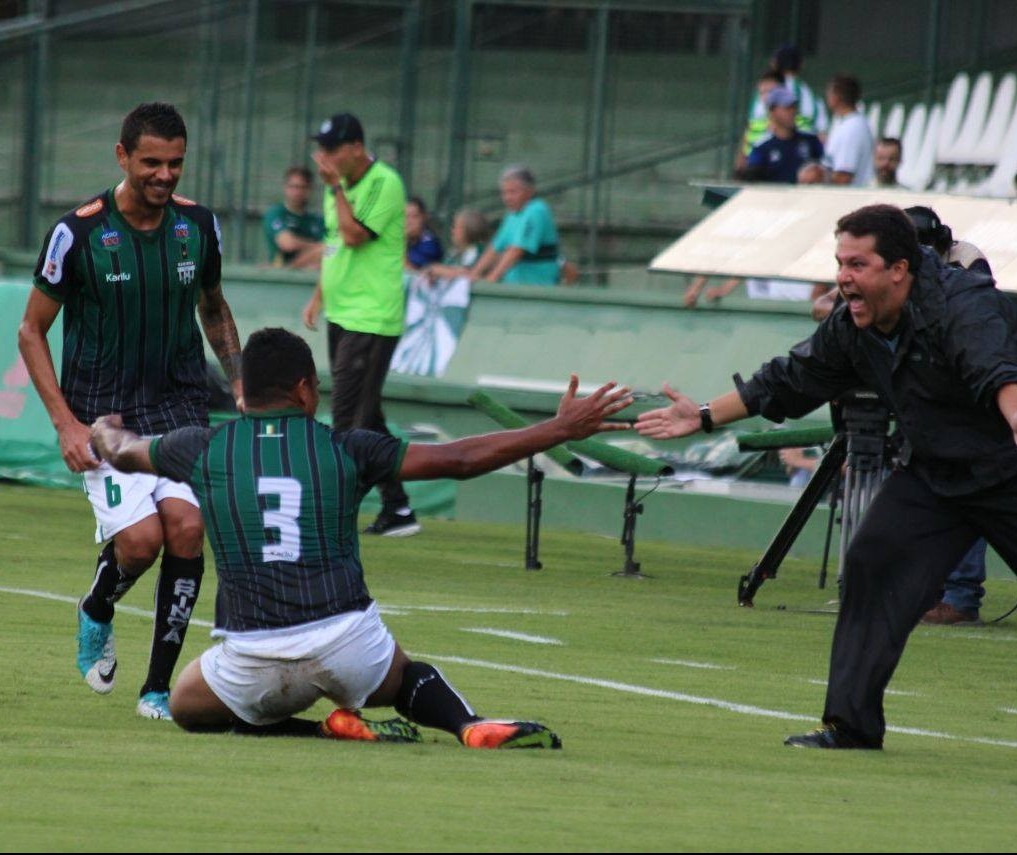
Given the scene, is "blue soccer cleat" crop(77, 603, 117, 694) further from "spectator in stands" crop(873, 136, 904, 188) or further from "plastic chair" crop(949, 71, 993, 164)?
"plastic chair" crop(949, 71, 993, 164)

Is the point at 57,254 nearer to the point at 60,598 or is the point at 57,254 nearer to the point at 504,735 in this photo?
the point at 504,735

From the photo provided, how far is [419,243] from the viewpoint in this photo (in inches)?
723

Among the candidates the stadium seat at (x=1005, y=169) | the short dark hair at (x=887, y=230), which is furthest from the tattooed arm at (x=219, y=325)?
the stadium seat at (x=1005, y=169)

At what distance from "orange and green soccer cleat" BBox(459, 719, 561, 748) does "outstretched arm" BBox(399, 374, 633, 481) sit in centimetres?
80

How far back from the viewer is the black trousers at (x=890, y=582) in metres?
7.14

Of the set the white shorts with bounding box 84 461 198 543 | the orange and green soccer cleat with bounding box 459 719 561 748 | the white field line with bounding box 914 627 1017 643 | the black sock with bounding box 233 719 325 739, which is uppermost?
the white shorts with bounding box 84 461 198 543

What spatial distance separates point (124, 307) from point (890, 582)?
2758mm

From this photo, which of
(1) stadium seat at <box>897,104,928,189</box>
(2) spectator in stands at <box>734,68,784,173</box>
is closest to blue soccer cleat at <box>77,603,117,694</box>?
(2) spectator in stands at <box>734,68,784,173</box>

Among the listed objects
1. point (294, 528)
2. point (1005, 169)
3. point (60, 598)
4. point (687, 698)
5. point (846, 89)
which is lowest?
point (60, 598)

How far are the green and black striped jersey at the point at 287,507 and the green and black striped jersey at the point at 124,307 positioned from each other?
119 cm

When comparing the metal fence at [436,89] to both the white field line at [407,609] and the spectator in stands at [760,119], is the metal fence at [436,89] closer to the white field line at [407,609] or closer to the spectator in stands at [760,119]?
the spectator in stands at [760,119]

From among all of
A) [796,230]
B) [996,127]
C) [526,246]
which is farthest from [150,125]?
[996,127]

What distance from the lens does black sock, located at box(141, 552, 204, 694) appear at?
7629mm

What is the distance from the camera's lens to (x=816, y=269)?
13.5m
